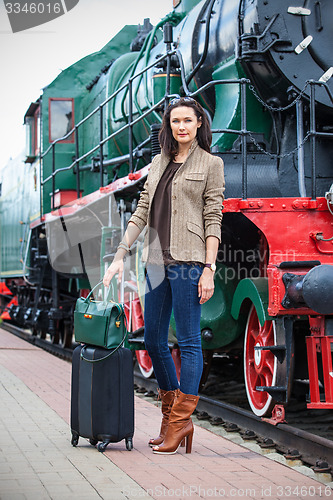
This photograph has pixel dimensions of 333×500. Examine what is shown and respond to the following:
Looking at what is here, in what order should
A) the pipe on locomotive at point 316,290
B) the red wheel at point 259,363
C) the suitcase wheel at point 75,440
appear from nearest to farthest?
the suitcase wheel at point 75,440, the pipe on locomotive at point 316,290, the red wheel at point 259,363

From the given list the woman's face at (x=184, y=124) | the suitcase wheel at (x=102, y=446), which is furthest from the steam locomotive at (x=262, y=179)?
the suitcase wheel at (x=102, y=446)

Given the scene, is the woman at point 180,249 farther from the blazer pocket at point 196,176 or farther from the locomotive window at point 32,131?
the locomotive window at point 32,131

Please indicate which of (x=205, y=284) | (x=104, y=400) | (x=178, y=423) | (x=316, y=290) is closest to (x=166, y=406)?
(x=178, y=423)

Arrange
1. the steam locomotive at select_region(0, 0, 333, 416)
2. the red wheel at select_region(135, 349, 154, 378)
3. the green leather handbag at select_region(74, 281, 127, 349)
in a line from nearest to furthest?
the green leather handbag at select_region(74, 281, 127, 349) < the steam locomotive at select_region(0, 0, 333, 416) < the red wheel at select_region(135, 349, 154, 378)

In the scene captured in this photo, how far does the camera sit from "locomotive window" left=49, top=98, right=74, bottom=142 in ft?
39.5

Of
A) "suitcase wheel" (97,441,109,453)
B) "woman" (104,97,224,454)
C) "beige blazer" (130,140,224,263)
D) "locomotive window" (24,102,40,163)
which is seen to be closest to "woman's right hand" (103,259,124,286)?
"woman" (104,97,224,454)

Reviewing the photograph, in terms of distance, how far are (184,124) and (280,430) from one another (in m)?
2.29

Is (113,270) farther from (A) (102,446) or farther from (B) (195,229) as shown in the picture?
(A) (102,446)

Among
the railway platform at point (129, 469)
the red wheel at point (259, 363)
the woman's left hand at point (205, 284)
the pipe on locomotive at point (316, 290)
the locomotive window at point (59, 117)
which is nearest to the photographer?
the railway platform at point (129, 469)

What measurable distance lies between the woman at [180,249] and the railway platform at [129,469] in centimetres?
27

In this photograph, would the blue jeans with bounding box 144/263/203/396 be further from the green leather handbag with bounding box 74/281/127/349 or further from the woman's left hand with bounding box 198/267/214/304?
the green leather handbag with bounding box 74/281/127/349

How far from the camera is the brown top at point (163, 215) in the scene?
4.26 m

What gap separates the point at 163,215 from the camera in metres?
4.30

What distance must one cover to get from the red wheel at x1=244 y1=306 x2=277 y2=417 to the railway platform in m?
0.69
